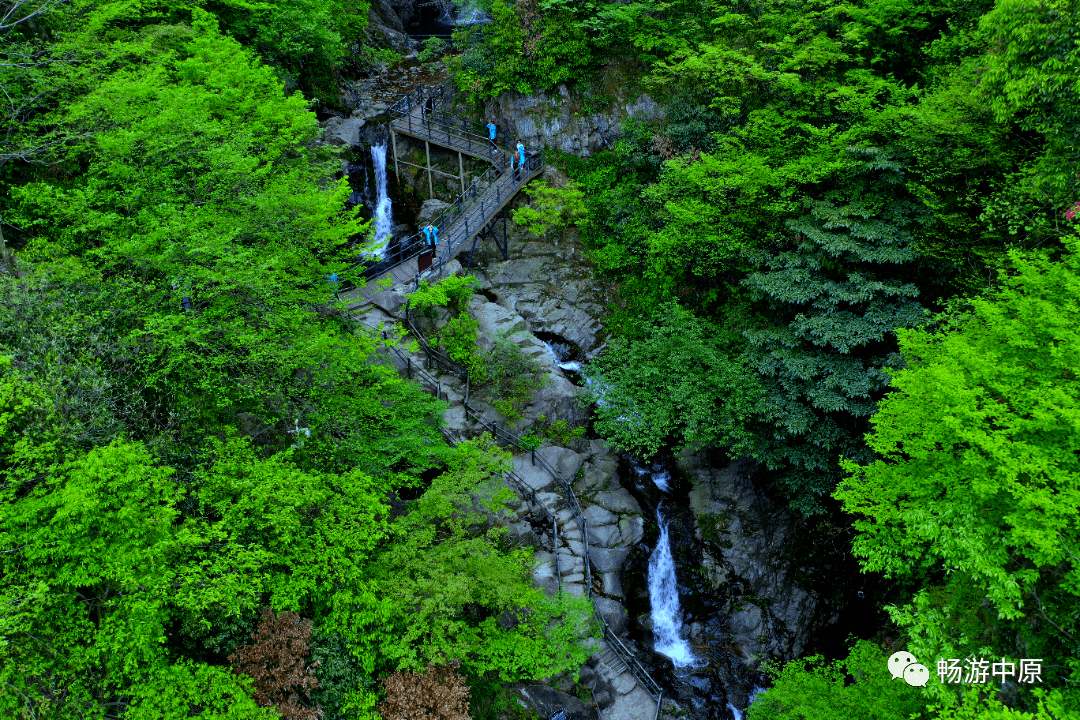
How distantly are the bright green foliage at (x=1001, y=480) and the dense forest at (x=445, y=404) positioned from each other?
70 millimetres

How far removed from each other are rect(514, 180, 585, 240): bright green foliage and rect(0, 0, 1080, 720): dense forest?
15.5 ft

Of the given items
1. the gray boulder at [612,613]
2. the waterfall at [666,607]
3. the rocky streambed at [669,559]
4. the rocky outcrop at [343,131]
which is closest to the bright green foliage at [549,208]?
the rocky streambed at [669,559]

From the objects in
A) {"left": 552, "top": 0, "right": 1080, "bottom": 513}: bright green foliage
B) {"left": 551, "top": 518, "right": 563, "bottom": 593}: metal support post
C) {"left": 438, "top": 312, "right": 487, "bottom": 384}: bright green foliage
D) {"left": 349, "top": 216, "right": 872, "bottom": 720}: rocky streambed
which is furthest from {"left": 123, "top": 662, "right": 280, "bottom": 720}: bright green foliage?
{"left": 552, "top": 0, "right": 1080, "bottom": 513}: bright green foliage

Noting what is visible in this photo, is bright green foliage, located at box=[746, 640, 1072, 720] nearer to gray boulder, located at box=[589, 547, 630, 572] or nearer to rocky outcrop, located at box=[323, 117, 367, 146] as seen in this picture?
gray boulder, located at box=[589, 547, 630, 572]

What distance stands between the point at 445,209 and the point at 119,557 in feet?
70.0

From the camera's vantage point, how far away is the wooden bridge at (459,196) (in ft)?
76.7

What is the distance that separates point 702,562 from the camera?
18.5 metres

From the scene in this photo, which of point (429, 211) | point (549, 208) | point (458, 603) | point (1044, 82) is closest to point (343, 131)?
point (429, 211)

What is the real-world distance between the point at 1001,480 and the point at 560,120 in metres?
23.9

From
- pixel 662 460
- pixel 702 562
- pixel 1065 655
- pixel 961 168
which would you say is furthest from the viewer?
pixel 662 460

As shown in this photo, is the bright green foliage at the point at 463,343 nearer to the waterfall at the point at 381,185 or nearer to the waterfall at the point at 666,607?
the waterfall at the point at 666,607

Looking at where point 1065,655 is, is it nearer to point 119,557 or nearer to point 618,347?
point 618,347

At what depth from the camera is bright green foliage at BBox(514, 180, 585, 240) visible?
25.0 metres

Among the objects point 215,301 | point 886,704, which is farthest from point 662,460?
point 215,301
